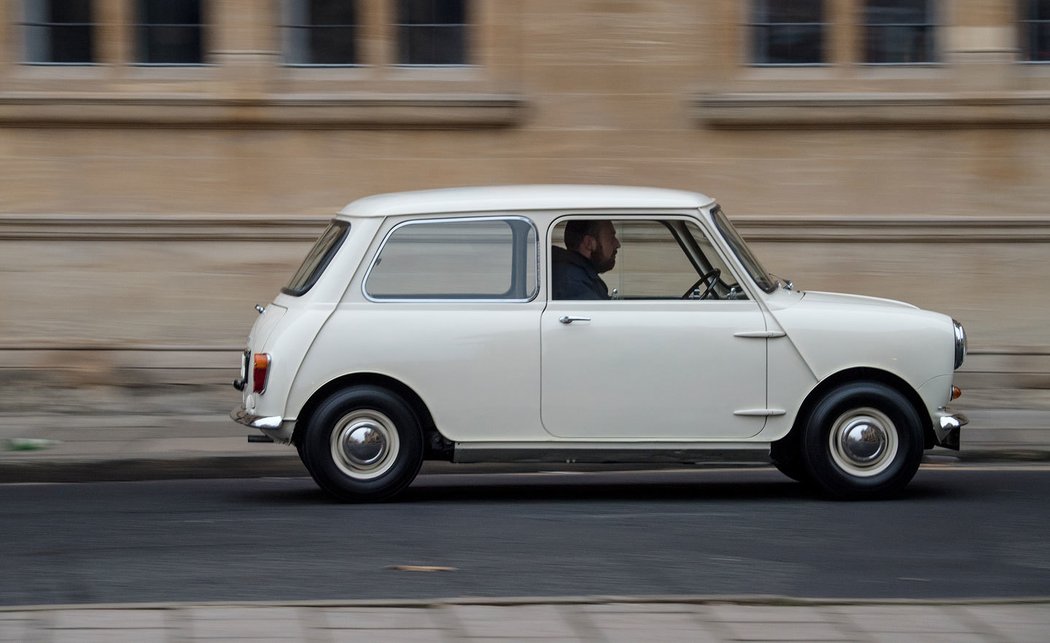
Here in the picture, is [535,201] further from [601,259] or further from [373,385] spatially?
[373,385]

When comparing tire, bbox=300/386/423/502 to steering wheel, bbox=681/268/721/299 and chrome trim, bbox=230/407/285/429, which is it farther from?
steering wheel, bbox=681/268/721/299

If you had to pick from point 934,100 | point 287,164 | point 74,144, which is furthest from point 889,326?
point 74,144

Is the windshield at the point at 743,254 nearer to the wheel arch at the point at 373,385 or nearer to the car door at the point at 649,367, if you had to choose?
the car door at the point at 649,367

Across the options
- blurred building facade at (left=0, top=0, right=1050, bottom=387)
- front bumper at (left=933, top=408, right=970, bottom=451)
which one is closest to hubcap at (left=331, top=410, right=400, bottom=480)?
front bumper at (left=933, top=408, right=970, bottom=451)

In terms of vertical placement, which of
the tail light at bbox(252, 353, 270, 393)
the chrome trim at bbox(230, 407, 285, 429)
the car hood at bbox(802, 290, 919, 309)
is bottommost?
the chrome trim at bbox(230, 407, 285, 429)

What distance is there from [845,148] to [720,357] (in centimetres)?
574

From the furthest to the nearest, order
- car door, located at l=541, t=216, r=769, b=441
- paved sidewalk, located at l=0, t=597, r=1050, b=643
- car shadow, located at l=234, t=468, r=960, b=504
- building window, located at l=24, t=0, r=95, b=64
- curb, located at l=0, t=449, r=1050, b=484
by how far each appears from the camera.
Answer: building window, located at l=24, t=0, r=95, b=64 → curb, located at l=0, t=449, r=1050, b=484 → car shadow, located at l=234, t=468, r=960, b=504 → car door, located at l=541, t=216, r=769, b=441 → paved sidewalk, located at l=0, t=597, r=1050, b=643

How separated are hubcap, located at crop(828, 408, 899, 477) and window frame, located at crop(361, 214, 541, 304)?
1.77 meters

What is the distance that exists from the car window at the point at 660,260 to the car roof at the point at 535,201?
10 centimetres

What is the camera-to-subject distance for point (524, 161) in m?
13.6

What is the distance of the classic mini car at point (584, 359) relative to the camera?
8.41m

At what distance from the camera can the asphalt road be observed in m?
6.43

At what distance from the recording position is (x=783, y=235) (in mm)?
13664

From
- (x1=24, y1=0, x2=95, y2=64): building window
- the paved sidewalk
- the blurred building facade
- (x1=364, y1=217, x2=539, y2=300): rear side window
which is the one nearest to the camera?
the paved sidewalk
